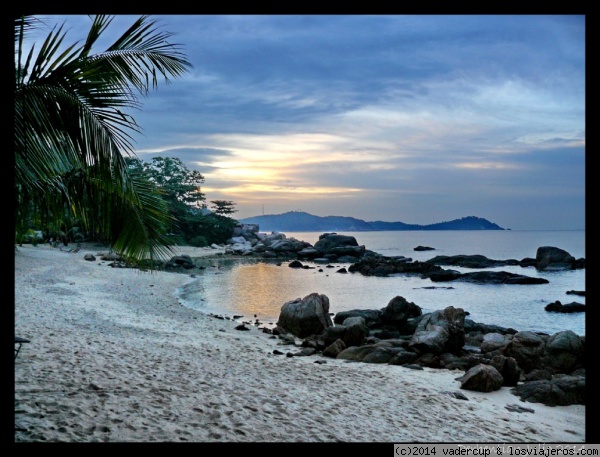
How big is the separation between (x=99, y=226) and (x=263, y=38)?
9.95ft

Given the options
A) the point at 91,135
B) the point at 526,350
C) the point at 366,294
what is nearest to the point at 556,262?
the point at 366,294

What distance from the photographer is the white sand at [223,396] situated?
4.52 m

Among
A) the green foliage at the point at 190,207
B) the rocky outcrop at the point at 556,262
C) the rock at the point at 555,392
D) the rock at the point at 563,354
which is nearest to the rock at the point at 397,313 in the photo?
the rock at the point at 563,354

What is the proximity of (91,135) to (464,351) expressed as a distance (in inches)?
358

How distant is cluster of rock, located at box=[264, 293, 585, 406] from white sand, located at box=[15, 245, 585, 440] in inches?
11.8

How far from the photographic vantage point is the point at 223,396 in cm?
583

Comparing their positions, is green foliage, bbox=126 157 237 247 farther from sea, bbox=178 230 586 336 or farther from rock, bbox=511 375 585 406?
rock, bbox=511 375 585 406

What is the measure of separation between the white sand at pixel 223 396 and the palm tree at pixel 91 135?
5.35 ft

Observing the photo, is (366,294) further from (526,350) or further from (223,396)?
(223,396)

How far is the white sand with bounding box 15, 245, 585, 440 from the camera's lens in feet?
14.8
